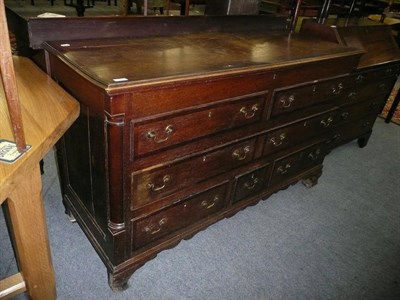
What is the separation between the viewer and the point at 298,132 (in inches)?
82.1

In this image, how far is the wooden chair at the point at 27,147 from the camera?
0.84 meters

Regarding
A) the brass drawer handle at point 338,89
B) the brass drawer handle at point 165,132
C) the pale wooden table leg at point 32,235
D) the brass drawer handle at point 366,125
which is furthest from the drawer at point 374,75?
the pale wooden table leg at point 32,235

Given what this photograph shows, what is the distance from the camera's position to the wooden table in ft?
3.12

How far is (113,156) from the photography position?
4.13 feet

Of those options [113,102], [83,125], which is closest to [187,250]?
[83,125]

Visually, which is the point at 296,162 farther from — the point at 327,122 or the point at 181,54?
the point at 181,54

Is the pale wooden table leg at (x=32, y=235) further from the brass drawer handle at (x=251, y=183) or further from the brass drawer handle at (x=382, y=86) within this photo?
the brass drawer handle at (x=382, y=86)

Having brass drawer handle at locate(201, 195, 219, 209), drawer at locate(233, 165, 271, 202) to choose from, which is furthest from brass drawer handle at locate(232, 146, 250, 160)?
brass drawer handle at locate(201, 195, 219, 209)

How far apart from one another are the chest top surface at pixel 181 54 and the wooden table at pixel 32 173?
161mm

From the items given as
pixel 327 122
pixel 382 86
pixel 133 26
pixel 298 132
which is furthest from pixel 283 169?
pixel 382 86

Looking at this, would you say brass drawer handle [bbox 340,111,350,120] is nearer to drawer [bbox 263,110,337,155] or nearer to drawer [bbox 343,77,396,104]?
drawer [bbox 343,77,396,104]

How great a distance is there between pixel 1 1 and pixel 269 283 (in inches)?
69.1

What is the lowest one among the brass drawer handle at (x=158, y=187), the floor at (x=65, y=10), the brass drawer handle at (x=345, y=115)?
the brass drawer handle at (x=345, y=115)

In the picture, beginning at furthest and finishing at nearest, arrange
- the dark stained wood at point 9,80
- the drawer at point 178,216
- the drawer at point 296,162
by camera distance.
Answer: the drawer at point 296,162
the drawer at point 178,216
the dark stained wood at point 9,80
